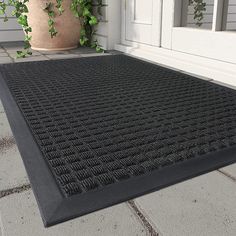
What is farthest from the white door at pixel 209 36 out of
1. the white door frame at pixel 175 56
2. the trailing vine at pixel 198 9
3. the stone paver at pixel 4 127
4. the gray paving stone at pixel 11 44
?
the gray paving stone at pixel 11 44

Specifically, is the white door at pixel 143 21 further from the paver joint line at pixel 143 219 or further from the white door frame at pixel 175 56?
the paver joint line at pixel 143 219

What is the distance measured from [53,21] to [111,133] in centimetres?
194

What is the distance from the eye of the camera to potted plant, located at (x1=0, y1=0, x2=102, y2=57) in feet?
9.06

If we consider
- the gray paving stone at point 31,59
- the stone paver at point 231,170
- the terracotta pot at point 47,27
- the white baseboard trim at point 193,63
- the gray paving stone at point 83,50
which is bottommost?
the stone paver at point 231,170

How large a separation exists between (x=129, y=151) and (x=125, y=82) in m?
0.85

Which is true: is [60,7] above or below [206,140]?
above

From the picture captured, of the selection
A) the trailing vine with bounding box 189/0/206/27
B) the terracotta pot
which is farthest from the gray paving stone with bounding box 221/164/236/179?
the terracotta pot

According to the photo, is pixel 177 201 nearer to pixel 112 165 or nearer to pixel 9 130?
pixel 112 165

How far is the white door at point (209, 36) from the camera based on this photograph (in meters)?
1.82

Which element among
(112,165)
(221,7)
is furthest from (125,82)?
(112,165)

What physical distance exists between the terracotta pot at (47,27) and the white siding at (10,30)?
825 mm

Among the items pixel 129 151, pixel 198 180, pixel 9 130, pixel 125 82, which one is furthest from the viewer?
pixel 125 82

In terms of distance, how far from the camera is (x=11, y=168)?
97cm

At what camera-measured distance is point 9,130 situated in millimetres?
1233
